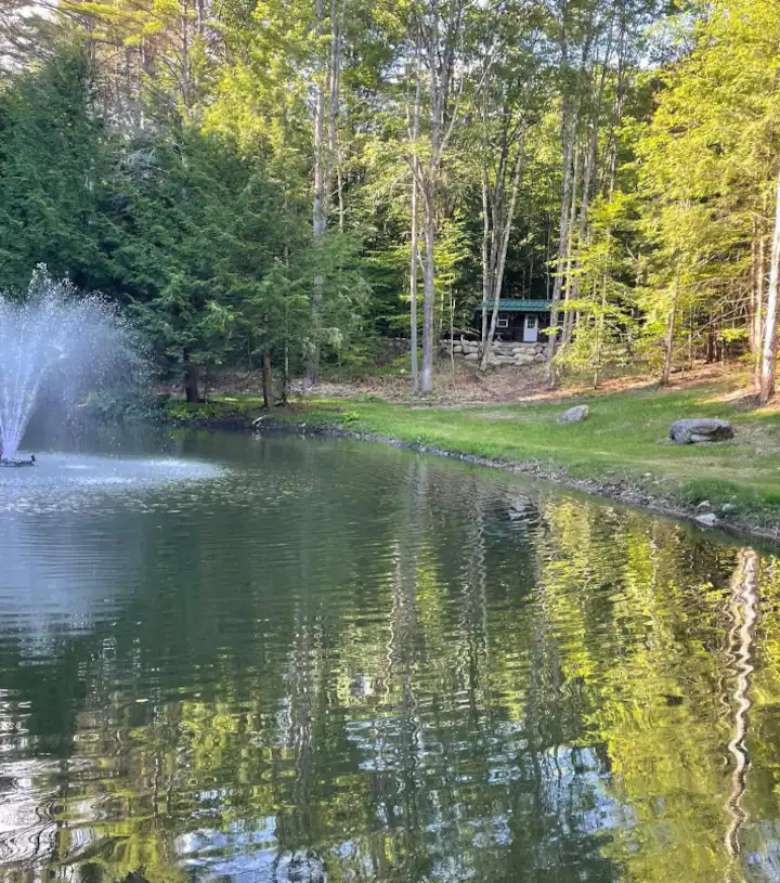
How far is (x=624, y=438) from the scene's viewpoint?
1995 centimetres

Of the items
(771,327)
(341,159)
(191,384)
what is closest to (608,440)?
(771,327)

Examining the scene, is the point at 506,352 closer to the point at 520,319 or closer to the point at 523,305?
the point at 523,305

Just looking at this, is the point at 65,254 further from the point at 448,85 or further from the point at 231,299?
the point at 448,85

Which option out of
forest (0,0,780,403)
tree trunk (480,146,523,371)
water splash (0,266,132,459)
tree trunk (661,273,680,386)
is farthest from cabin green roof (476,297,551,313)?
water splash (0,266,132,459)

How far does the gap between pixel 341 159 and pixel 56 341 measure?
17.2 meters

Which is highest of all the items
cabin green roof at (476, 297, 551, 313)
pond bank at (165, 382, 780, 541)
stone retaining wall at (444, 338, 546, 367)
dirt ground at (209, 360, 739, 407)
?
cabin green roof at (476, 297, 551, 313)

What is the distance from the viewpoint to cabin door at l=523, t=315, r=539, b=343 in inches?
1640

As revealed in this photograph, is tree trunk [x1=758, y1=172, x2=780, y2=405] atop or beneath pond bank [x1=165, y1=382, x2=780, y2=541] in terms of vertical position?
atop

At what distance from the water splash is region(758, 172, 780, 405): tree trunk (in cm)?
1866

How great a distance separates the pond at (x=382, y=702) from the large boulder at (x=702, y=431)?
6.81m

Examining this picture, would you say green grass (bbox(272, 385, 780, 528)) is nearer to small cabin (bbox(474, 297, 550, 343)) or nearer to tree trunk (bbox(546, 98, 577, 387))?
tree trunk (bbox(546, 98, 577, 387))

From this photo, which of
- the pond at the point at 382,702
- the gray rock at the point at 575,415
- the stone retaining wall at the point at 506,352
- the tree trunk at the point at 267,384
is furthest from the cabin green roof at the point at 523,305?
the pond at the point at 382,702

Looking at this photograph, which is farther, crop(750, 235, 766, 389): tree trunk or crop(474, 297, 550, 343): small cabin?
crop(474, 297, 550, 343): small cabin

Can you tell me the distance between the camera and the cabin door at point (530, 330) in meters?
41.7
